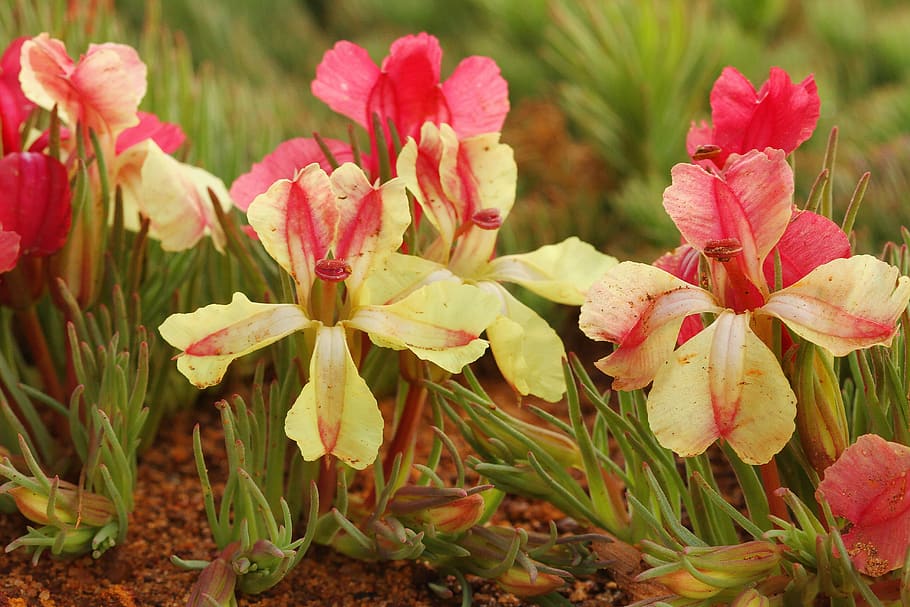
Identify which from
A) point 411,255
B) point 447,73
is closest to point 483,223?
point 411,255

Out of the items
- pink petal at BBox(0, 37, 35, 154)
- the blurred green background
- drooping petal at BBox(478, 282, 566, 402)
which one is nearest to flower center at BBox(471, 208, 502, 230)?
drooping petal at BBox(478, 282, 566, 402)

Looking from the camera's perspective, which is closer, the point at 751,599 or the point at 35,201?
the point at 751,599

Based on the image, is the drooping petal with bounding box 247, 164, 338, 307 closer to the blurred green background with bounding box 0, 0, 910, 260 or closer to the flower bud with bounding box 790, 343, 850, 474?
the flower bud with bounding box 790, 343, 850, 474

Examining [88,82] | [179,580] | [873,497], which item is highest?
[88,82]

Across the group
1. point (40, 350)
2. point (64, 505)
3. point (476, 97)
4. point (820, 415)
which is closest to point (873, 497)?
point (820, 415)

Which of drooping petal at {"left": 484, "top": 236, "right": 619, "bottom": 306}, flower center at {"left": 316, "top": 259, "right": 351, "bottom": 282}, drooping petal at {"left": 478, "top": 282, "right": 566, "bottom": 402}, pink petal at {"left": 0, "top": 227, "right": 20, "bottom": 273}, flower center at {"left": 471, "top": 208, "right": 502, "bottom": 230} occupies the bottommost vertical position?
drooping petal at {"left": 478, "top": 282, "right": 566, "bottom": 402}

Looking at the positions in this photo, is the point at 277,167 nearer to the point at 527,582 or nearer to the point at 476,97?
the point at 476,97
